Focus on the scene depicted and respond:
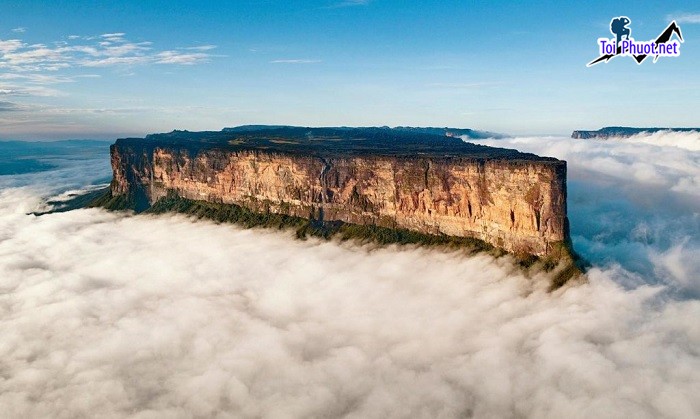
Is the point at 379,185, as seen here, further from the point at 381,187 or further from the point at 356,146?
the point at 356,146

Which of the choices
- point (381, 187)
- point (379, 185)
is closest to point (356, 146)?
point (379, 185)

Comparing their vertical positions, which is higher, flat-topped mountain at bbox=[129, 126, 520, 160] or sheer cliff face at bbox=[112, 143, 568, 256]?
flat-topped mountain at bbox=[129, 126, 520, 160]

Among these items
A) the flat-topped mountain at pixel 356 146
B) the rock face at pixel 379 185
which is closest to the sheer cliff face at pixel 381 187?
the rock face at pixel 379 185

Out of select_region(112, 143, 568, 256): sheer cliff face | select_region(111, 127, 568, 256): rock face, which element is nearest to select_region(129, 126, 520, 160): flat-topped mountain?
select_region(111, 127, 568, 256): rock face

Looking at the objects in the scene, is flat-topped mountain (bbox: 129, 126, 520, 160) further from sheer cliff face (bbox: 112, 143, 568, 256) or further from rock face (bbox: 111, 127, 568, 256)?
sheer cliff face (bbox: 112, 143, 568, 256)

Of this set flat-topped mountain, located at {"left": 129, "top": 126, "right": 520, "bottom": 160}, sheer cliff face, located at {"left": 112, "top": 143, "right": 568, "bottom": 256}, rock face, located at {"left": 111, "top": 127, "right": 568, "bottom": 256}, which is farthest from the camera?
flat-topped mountain, located at {"left": 129, "top": 126, "right": 520, "bottom": 160}

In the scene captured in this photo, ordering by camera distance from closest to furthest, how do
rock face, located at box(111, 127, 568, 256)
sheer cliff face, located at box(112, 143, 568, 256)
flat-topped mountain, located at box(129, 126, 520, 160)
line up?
1. sheer cliff face, located at box(112, 143, 568, 256)
2. rock face, located at box(111, 127, 568, 256)
3. flat-topped mountain, located at box(129, 126, 520, 160)

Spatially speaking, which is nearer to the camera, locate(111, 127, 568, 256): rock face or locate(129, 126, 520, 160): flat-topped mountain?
locate(111, 127, 568, 256): rock face
